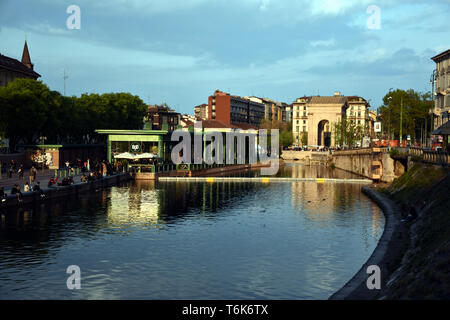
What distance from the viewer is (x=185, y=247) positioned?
3169cm

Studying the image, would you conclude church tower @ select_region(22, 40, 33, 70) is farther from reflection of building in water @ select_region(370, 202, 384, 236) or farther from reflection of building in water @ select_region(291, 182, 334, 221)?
reflection of building in water @ select_region(370, 202, 384, 236)

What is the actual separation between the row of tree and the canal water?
1039 inches

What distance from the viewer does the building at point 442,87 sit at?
304 feet

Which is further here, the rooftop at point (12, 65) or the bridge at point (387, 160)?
the rooftop at point (12, 65)

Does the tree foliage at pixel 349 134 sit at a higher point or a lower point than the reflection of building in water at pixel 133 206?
higher

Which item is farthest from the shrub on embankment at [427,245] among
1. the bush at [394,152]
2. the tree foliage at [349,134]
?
the tree foliage at [349,134]

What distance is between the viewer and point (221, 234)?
36469 millimetres

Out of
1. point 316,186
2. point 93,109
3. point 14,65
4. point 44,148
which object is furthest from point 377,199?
point 14,65

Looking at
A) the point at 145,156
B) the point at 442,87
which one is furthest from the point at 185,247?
the point at 442,87

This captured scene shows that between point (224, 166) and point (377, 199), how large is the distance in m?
58.8

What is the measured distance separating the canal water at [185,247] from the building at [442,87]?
46354 mm

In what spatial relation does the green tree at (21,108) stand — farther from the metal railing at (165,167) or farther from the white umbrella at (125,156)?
the metal railing at (165,167)

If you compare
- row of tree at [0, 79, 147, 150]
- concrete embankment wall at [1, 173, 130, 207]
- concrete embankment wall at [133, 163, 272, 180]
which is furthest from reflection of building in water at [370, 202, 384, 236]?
row of tree at [0, 79, 147, 150]

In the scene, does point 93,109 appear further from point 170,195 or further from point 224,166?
point 170,195
